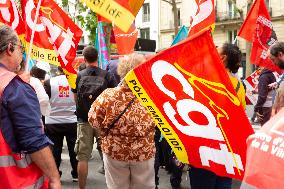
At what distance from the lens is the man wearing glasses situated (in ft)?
8.22

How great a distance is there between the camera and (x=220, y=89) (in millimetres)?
2854

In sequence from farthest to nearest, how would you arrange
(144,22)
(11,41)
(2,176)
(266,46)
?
(144,22) → (266,46) → (11,41) → (2,176)

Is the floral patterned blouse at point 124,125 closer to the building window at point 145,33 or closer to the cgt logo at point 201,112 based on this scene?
the cgt logo at point 201,112

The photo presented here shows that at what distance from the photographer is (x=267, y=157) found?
1.68 m

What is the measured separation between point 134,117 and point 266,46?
404 centimetres

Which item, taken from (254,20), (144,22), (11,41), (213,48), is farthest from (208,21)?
(144,22)

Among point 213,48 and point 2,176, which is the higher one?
point 213,48

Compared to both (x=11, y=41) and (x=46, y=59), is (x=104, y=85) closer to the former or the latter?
(x=46, y=59)

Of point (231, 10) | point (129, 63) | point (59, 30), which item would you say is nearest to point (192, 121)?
point (129, 63)

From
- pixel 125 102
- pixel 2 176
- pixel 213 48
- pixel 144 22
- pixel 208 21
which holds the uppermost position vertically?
pixel 144 22

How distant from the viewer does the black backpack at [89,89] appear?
545 centimetres

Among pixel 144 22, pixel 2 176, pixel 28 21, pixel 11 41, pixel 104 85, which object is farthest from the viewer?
pixel 144 22

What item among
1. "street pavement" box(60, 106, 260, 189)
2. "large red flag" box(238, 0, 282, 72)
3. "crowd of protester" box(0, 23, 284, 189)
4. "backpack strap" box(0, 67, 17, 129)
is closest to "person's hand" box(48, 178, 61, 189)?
"crowd of protester" box(0, 23, 284, 189)

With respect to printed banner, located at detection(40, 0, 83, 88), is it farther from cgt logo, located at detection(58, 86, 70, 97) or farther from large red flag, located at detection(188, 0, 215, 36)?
large red flag, located at detection(188, 0, 215, 36)
